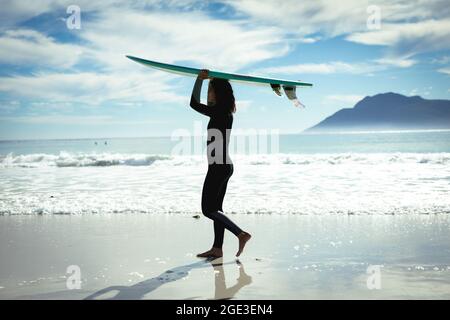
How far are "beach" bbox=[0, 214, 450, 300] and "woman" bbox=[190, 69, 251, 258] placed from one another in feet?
2.08

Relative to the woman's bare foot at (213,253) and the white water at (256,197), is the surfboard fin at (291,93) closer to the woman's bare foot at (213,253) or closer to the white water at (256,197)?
the woman's bare foot at (213,253)

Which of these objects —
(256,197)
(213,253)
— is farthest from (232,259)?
(256,197)

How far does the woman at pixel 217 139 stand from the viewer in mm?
5027

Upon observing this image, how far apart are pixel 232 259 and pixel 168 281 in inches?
43.1

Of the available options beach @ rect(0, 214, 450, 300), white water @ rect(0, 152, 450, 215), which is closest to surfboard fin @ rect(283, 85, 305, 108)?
beach @ rect(0, 214, 450, 300)

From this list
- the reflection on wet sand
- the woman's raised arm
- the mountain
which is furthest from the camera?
the mountain

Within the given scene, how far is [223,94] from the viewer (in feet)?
16.8

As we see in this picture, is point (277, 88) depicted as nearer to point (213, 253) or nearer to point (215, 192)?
point (215, 192)

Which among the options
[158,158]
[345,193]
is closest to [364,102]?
[158,158]

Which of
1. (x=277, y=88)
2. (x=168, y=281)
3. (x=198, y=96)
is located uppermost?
(x=277, y=88)

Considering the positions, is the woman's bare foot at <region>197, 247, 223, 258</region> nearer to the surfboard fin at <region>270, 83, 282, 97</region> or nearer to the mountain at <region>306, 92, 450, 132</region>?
the surfboard fin at <region>270, 83, 282, 97</region>

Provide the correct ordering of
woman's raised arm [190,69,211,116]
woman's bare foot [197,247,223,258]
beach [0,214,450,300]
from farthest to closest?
Result: woman's bare foot [197,247,223,258] < woman's raised arm [190,69,211,116] < beach [0,214,450,300]

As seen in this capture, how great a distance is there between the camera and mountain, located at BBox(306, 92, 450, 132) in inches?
6060
